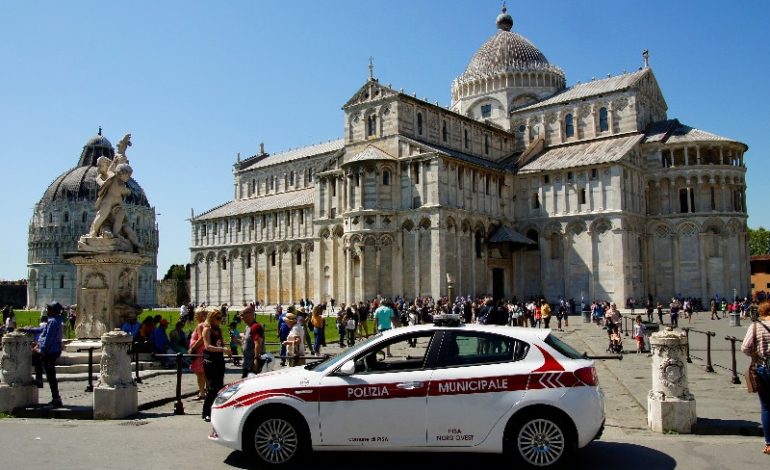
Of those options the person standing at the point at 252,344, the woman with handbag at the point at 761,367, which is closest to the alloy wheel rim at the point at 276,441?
the person standing at the point at 252,344

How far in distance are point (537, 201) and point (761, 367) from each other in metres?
45.1

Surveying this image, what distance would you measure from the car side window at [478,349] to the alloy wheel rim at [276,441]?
6.59 feet

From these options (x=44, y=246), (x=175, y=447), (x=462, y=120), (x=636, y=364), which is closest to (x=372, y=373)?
(x=175, y=447)

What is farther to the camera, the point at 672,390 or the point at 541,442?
the point at 672,390

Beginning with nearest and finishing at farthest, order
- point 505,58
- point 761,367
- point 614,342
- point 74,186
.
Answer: point 761,367 < point 614,342 < point 505,58 < point 74,186

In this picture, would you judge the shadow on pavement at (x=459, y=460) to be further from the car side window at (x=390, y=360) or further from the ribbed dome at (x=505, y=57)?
the ribbed dome at (x=505, y=57)

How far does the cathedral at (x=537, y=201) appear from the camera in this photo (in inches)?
1880

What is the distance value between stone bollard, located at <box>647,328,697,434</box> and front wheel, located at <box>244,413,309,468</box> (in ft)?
17.7

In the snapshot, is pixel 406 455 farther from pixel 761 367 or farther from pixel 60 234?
pixel 60 234

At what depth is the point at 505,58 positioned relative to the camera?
204 feet

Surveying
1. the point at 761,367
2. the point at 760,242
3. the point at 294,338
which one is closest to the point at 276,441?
the point at 761,367

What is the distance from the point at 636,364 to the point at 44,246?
113m

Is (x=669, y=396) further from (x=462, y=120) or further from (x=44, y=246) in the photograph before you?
(x=44, y=246)

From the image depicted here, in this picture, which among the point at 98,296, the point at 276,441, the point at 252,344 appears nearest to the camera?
the point at 276,441
